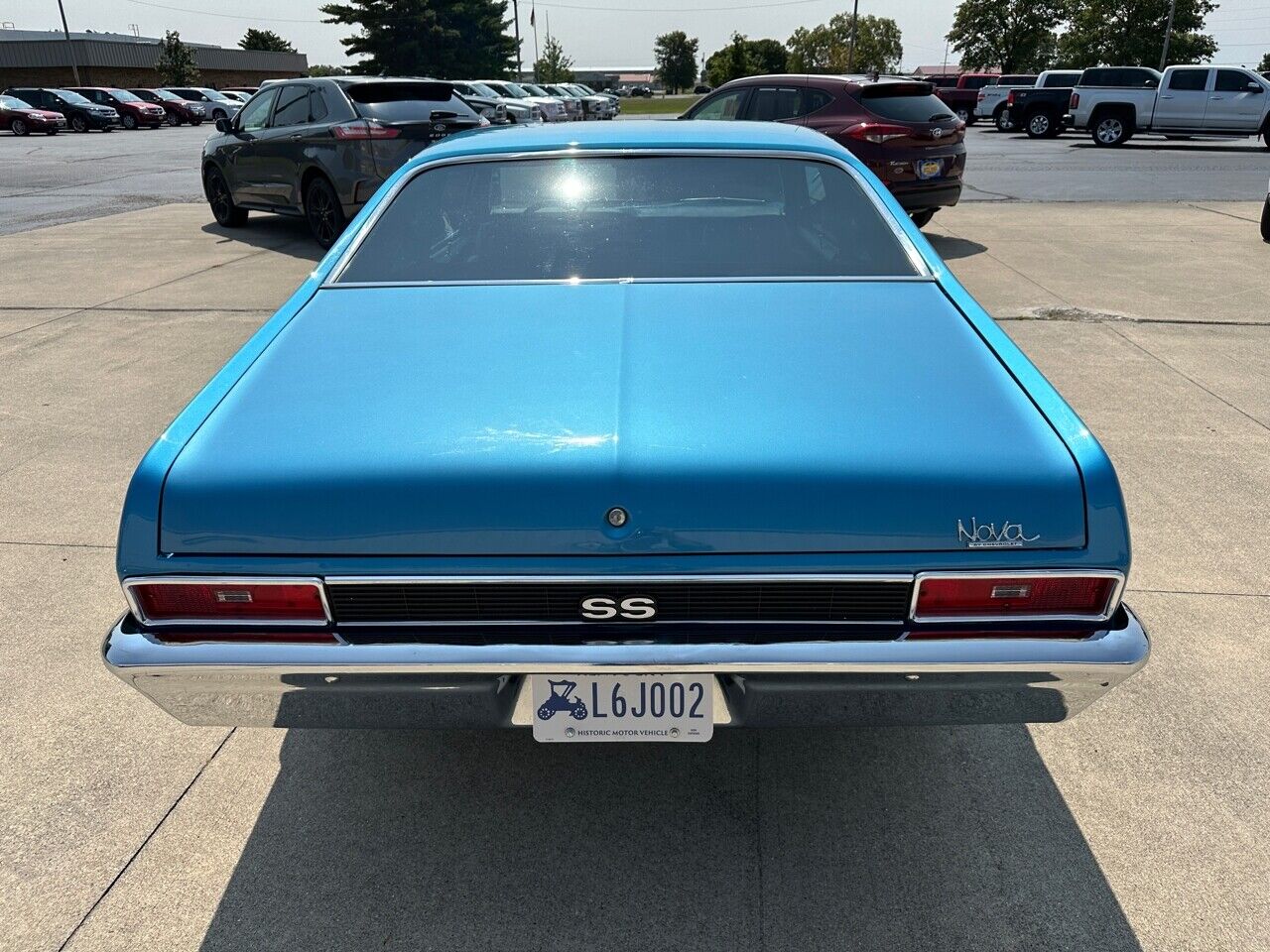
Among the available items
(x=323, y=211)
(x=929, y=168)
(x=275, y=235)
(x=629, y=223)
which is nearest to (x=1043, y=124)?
(x=929, y=168)

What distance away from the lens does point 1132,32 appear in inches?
1912

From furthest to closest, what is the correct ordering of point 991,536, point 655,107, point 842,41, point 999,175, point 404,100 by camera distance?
point 842,41 < point 655,107 < point 999,175 < point 404,100 < point 991,536

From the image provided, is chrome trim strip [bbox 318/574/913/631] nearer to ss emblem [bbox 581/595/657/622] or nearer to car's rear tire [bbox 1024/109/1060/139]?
ss emblem [bbox 581/595/657/622]

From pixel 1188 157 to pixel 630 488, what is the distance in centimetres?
2192

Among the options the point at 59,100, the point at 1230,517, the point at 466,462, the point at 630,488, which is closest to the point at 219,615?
the point at 466,462

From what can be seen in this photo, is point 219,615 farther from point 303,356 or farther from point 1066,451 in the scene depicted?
point 1066,451

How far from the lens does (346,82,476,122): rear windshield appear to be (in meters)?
9.26

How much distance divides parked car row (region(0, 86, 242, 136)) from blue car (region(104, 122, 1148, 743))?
3237cm

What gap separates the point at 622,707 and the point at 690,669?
7.2 inches

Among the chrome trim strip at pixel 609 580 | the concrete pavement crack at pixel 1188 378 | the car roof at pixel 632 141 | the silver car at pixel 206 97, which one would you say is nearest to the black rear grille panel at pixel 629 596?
the chrome trim strip at pixel 609 580

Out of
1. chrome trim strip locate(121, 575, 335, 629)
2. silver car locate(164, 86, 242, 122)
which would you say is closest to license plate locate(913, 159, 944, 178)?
chrome trim strip locate(121, 575, 335, 629)

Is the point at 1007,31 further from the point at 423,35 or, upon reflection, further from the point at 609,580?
the point at 609,580

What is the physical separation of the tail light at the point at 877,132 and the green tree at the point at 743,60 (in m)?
58.9

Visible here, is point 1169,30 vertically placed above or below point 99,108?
above
